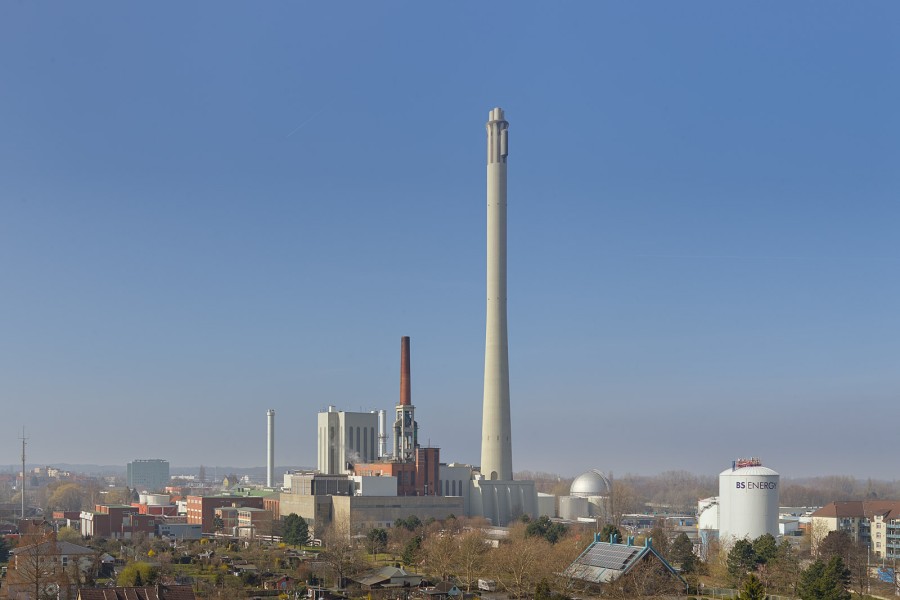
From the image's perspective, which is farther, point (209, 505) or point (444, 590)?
point (209, 505)

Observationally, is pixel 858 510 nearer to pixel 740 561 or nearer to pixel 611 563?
pixel 740 561

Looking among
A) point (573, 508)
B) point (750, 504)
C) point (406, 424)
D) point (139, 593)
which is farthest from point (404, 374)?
point (139, 593)

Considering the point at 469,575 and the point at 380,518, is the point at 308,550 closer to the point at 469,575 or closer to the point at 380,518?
the point at 380,518

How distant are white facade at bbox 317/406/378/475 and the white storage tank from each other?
31294 millimetres

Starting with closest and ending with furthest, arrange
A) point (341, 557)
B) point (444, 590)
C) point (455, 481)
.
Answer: point (444, 590) → point (341, 557) → point (455, 481)

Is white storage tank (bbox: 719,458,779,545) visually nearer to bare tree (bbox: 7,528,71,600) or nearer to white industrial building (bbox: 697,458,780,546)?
white industrial building (bbox: 697,458,780,546)

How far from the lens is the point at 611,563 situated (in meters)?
38.4

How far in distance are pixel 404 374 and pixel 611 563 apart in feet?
109

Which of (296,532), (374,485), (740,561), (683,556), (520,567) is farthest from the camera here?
(374,485)

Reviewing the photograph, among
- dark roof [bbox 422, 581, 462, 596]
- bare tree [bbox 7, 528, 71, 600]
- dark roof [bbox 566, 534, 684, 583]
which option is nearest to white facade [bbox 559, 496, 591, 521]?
dark roof [bbox 566, 534, 684, 583]

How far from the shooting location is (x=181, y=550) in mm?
52688

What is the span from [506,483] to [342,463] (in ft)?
43.3

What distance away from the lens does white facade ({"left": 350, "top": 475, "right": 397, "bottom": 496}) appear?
219 ft

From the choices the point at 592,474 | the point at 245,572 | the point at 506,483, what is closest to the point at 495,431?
the point at 506,483
